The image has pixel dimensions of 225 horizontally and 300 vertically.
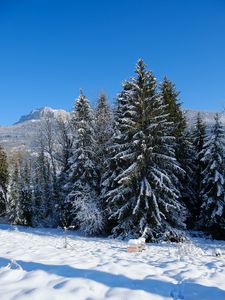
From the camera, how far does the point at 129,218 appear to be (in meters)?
19.6

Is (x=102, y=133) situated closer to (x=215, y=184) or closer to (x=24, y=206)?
(x=215, y=184)

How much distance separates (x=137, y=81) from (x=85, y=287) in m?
17.8

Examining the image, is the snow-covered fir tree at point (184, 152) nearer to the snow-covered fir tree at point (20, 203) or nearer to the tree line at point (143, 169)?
the tree line at point (143, 169)

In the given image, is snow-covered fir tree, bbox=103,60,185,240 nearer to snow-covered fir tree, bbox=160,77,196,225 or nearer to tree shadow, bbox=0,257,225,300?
snow-covered fir tree, bbox=160,77,196,225

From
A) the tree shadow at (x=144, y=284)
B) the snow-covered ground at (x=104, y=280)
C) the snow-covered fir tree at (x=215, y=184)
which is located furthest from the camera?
the snow-covered fir tree at (x=215, y=184)

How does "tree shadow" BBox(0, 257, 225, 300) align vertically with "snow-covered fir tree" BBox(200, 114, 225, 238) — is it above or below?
below

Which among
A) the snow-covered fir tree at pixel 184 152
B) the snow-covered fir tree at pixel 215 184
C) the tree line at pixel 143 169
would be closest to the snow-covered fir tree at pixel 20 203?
the tree line at pixel 143 169

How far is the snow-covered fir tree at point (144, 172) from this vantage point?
62.7 feet

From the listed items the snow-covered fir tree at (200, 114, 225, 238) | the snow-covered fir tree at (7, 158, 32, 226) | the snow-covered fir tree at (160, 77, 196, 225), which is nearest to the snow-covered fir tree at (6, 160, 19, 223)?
the snow-covered fir tree at (7, 158, 32, 226)

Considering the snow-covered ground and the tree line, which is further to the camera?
the tree line

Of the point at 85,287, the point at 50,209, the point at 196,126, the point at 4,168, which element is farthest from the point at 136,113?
the point at 4,168

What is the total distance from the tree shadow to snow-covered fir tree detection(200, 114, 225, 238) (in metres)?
16.4

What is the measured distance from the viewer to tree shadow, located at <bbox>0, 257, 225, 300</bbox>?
17.0 ft

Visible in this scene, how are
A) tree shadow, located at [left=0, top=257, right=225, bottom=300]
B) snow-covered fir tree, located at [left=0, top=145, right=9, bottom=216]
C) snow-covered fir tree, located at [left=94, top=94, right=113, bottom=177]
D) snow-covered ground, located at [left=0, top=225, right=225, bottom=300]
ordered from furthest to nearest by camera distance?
1. snow-covered fir tree, located at [left=0, top=145, right=9, bottom=216]
2. snow-covered fir tree, located at [left=94, top=94, right=113, bottom=177]
3. tree shadow, located at [left=0, top=257, right=225, bottom=300]
4. snow-covered ground, located at [left=0, top=225, right=225, bottom=300]
